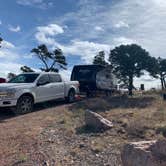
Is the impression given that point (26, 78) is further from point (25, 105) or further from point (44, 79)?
point (25, 105)

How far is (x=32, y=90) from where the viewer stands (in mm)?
13828

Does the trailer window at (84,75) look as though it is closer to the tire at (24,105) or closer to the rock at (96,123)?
A: the tire at (24,105)

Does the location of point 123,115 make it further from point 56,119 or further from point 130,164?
point 130,164

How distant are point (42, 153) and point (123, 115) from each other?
17.1ft

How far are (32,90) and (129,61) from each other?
13.1 m

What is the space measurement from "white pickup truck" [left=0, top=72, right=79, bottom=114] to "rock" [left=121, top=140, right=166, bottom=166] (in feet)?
27.3

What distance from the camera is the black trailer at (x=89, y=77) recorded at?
66.2 ft

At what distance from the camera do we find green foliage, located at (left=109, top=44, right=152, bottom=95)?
25.2 metres

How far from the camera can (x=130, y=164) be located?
516cm

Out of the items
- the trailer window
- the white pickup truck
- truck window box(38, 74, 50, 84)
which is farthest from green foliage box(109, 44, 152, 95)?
truck window box(38, 74, 50, 84)

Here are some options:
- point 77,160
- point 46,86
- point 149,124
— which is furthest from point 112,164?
point 46,86

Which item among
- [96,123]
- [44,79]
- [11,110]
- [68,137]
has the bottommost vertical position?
[68,137]

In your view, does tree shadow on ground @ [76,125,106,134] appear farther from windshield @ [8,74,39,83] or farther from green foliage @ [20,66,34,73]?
green foliage @ [20,66,34,73]

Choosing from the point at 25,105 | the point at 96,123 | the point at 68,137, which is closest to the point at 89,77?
the point at 25,105
